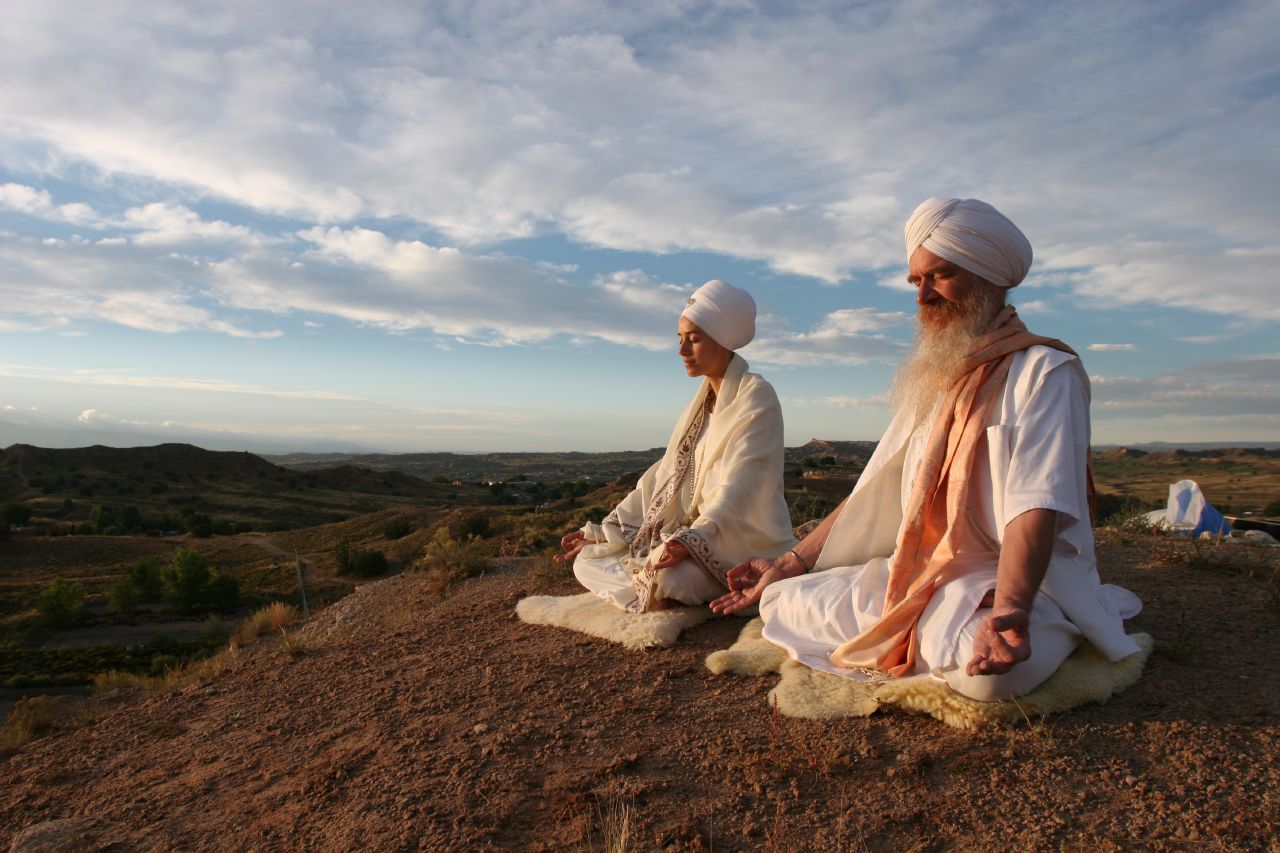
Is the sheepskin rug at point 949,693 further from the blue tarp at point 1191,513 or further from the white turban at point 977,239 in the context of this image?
the blue tarp at point 1191,513

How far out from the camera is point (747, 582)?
139 inches

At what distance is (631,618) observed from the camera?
4.08 meters

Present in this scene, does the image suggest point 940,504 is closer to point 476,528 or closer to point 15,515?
point 476,528

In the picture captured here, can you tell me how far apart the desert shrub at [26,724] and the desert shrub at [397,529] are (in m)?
27.8

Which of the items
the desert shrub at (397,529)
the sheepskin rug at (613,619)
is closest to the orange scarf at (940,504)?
the sheepskin rug at (613,619)

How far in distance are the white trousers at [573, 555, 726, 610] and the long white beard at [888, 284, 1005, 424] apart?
1476 mm

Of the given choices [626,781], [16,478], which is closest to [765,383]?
[626,781]

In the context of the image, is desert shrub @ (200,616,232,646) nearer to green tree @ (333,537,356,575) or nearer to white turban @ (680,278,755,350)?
green tree @ (333,537,356,575)

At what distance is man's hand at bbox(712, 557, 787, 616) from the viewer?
3418 mm

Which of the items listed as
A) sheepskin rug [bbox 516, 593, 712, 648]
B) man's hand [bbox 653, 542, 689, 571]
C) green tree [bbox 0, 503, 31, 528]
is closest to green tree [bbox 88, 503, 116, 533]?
green tree [bbox 0, 503, 31, 528]

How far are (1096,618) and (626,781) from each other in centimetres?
157

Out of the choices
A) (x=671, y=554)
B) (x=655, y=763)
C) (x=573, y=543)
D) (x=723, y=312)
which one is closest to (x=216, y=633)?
(x=573, y=543)

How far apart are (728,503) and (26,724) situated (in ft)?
13.7

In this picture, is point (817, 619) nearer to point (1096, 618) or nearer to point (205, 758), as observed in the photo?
point (1096, 618)
